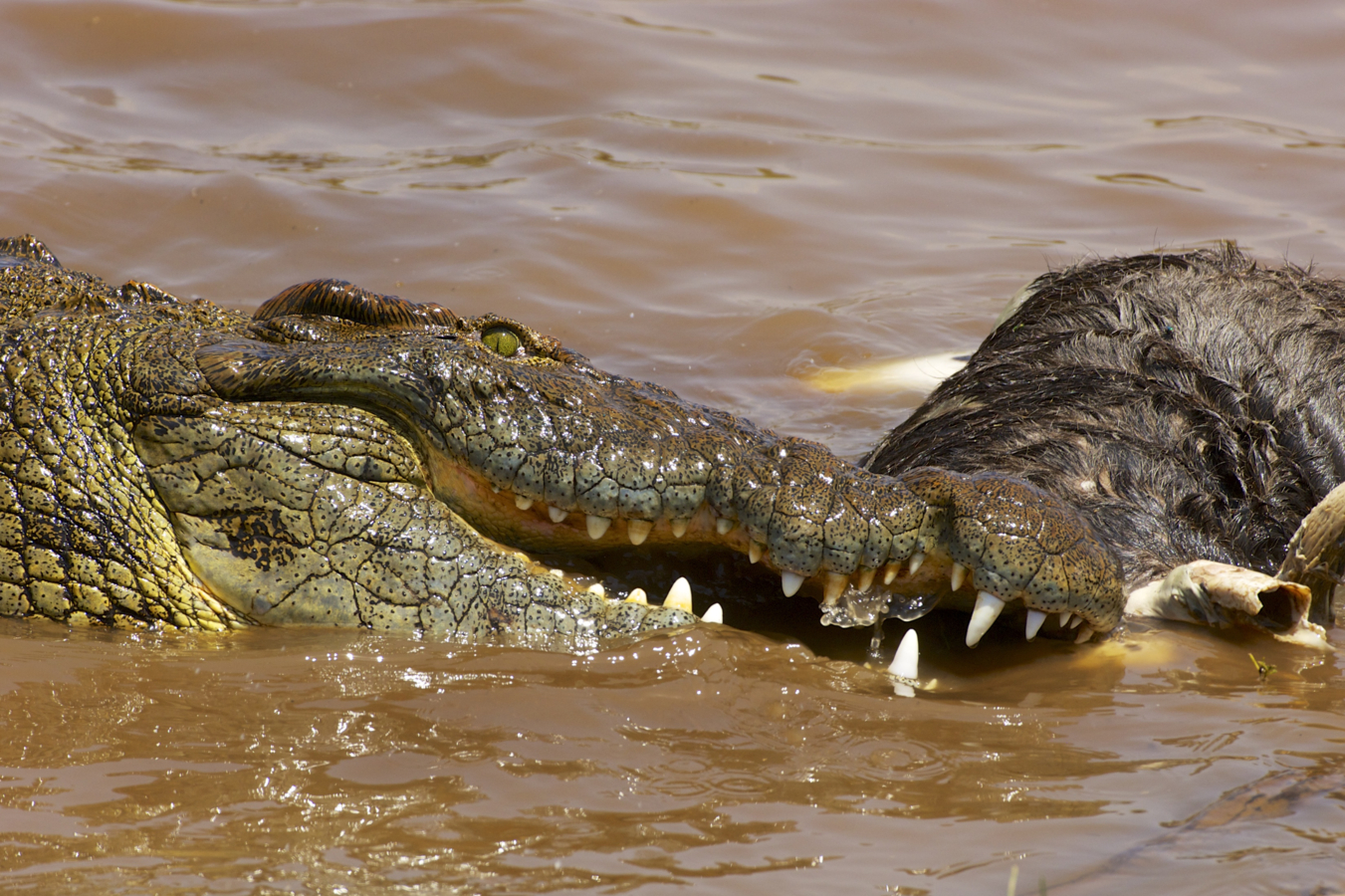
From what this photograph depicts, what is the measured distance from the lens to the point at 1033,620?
8.58 feet

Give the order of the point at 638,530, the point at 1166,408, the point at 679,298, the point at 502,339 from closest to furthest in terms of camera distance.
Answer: the point at 638,530
the point at 502,339
the point at 1166,408
the point at 679,298

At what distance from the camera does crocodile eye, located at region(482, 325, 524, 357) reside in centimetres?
296

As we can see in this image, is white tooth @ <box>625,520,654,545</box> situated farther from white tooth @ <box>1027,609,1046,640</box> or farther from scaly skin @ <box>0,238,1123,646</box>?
white tooth @ <box>1027,609,1046,640</box>

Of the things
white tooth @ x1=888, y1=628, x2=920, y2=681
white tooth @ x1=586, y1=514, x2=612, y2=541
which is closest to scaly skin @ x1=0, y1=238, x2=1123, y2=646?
white tooth @ x1=586, y1=514, x2=612, y2=541

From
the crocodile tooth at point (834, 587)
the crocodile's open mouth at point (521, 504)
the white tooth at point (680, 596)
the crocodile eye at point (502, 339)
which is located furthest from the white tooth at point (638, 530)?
the crocodile eye at point (502, 339)

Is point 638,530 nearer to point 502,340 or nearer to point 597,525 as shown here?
point 597,525

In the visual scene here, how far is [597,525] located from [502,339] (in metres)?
0.54

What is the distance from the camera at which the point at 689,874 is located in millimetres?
1784

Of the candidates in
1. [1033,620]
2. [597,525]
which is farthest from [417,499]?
[1033,620]

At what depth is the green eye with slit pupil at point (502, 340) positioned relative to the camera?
2.96m

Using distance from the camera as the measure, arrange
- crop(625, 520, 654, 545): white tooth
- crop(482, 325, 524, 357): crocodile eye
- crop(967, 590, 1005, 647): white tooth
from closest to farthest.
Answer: crop(967, 590, 1005, 647): white tooth < crop(625, 520, 654, 545): white tooth < crop(482, 325, 524, 357): crocodile eye

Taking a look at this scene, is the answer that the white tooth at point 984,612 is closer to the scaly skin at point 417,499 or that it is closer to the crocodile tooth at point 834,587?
the scaly skin at point 417,499

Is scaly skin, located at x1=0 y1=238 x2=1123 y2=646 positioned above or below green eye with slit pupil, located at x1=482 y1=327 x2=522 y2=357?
below

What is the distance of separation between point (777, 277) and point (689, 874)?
5.41 m
